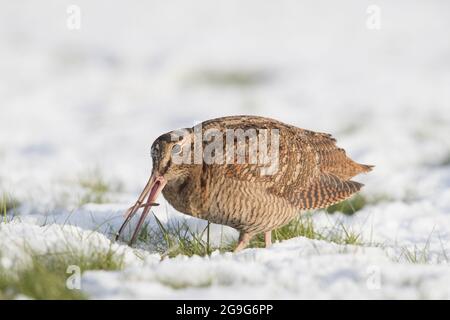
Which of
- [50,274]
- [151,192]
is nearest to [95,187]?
[151,192]

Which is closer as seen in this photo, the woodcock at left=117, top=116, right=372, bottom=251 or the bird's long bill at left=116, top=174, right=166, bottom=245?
the woodcock at left=117, top=116, right=372, bottom=251

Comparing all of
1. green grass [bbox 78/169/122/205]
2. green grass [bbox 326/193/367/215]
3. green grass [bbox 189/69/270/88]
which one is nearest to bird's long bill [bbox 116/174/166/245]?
green grass [bbox 78/169/122/205]

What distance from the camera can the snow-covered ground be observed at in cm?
420

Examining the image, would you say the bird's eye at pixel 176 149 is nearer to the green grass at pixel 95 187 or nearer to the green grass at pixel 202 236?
the green grass at pixel 202 236

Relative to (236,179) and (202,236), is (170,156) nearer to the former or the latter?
(236,179)

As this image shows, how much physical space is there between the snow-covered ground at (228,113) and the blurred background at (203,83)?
42 mm

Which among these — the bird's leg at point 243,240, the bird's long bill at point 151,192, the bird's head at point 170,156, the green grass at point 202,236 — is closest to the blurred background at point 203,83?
the green grass at point 202,236

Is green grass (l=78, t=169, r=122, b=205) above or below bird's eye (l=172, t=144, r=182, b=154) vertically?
below

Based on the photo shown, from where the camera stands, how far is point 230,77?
1546 cm

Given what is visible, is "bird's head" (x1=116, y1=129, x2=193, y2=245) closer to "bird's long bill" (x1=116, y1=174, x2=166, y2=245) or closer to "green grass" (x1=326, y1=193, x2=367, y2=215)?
"bird's long bill" (x1=116, y1=174, x2=166, y2=245)

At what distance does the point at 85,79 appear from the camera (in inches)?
612

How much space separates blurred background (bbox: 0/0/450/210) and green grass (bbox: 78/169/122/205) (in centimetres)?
2

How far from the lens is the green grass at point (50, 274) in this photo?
3.90 m
